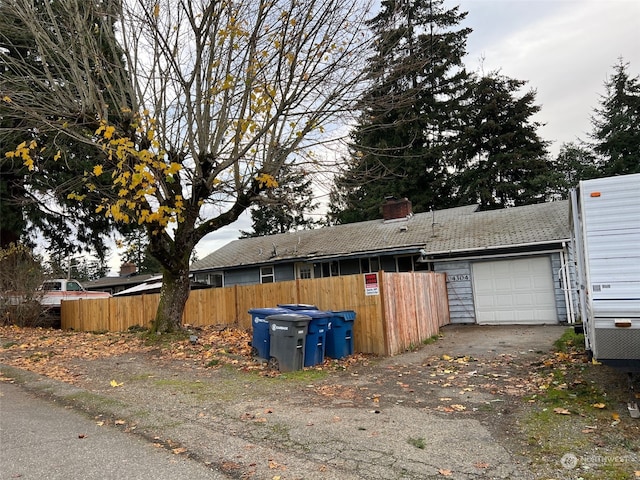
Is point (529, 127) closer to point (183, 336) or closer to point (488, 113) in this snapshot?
point (488, 113)

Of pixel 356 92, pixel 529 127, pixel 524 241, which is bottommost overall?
pixel 524 241

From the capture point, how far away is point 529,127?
32.1 meters

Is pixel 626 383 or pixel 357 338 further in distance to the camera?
pixel 357 338

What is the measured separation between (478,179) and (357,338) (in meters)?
24.9

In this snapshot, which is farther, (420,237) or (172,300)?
(420,237)

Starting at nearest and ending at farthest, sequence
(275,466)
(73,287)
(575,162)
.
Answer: (275,466) < (73,287) < (575,162)

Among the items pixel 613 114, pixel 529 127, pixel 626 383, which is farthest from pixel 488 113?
pixel 626 383

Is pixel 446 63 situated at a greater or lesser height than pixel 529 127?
greater

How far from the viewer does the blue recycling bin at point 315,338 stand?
28.9 feet

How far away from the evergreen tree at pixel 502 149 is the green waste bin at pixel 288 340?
26.0m

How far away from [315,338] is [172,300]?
16.3 feet

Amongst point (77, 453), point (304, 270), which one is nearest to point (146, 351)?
point (77, 453)

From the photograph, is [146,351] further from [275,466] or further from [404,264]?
[404,264]

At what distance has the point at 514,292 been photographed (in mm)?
14945
